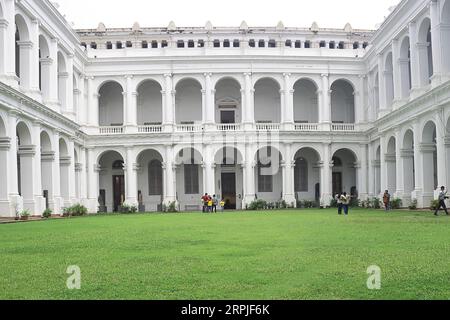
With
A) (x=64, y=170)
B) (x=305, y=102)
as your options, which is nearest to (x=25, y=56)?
(x=64, y=170)

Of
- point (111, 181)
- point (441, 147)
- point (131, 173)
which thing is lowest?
point (111, 181)

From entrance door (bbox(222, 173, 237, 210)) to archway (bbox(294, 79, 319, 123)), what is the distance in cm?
768

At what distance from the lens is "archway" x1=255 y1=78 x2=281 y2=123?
167 feet

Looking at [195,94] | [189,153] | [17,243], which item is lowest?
[17,243]

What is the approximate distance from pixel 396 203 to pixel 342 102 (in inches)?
639

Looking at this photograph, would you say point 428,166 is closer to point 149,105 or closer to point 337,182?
point 337,182

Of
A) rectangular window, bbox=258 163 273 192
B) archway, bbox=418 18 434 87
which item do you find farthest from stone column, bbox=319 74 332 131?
archway, bbox=418 18 434 87

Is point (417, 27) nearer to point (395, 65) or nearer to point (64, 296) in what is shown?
point (395, 65)

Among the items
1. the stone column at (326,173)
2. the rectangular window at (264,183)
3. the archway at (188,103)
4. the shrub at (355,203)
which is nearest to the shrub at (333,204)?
the stone column at (326,173)

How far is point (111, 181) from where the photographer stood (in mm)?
50500

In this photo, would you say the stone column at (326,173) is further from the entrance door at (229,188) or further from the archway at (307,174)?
the entrance door at (229,188)

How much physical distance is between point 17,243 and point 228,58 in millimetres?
34264

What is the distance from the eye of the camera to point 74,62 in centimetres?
4394
